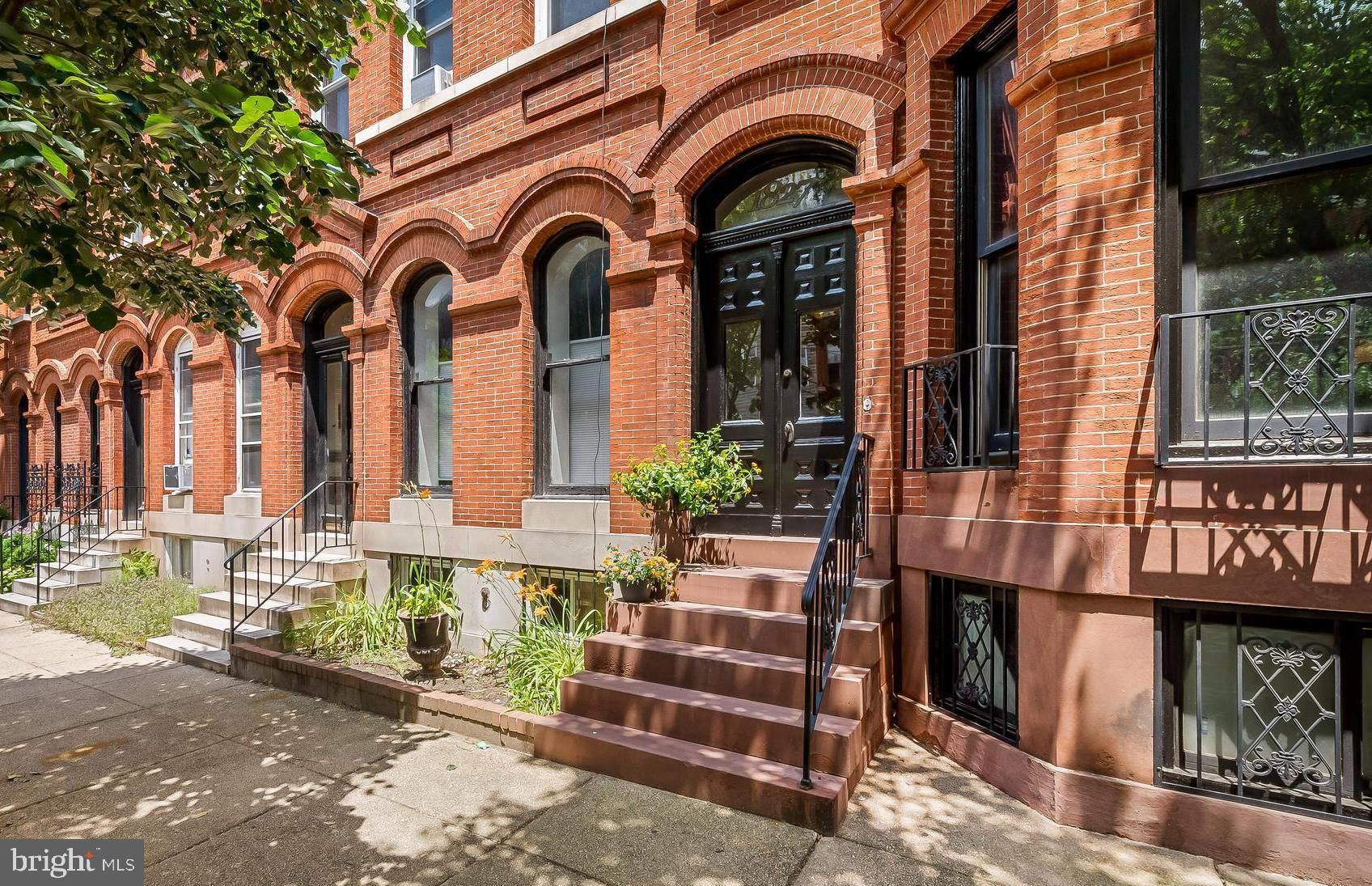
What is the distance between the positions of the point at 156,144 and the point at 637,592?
4076 mm

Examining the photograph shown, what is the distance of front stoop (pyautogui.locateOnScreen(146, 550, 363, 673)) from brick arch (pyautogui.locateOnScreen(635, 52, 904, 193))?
18.2 feet

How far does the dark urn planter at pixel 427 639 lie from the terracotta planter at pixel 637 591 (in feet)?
5.50

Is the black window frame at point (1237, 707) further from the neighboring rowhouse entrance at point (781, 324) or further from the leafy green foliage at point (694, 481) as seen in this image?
the leafy green foliage at point (694, 481)

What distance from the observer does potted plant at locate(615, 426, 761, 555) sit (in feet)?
17.1

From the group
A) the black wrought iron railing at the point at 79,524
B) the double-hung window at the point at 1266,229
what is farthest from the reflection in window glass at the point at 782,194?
the black wrought iron railing at the point at 79,524

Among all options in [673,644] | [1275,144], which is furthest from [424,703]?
[1275,144]

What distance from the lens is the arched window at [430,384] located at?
7785 mm

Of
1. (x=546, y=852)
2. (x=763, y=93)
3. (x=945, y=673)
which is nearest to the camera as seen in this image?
(x=546, y=852)

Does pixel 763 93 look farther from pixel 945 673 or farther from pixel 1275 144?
pixel 945 673

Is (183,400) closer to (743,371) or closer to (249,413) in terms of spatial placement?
(249,413)

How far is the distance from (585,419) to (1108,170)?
475 centimetres

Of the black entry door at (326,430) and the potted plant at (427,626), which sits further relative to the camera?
the black entry door at (326,430)

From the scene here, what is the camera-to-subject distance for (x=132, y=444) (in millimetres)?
11969

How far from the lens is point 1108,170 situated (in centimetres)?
357
